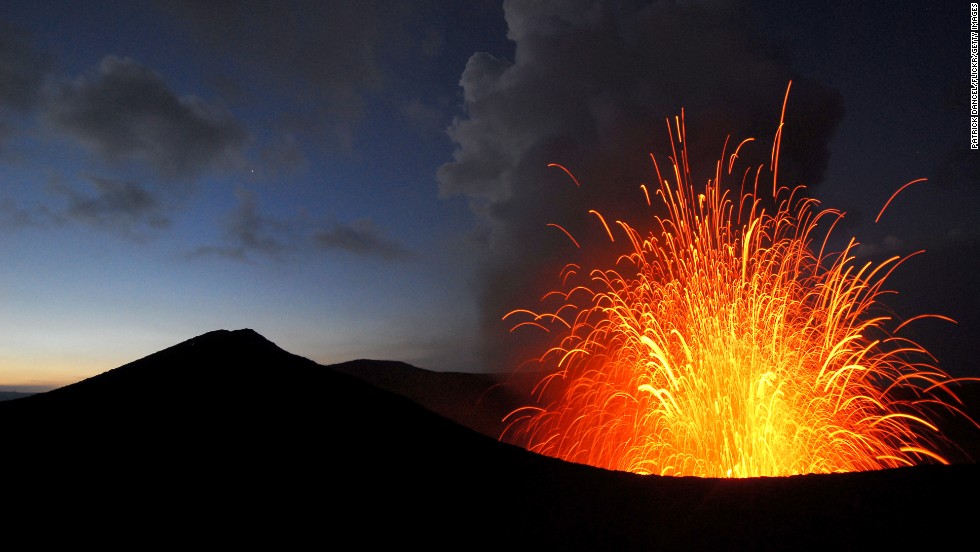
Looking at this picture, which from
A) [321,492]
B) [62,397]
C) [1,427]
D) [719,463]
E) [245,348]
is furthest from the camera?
[719,463]

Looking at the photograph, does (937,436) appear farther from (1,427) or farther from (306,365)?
(1,427)

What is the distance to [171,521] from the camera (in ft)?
23.0

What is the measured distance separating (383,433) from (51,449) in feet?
16.8

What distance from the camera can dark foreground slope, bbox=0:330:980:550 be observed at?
7.03 meters

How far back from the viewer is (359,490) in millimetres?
8156

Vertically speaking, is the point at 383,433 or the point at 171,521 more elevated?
the point at 383,433

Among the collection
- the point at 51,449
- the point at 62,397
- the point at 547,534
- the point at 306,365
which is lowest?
the point at 547,534

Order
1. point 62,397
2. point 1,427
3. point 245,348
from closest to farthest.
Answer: point 1,427 < point 62,397 < point 245,348

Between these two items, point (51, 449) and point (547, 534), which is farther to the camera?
point (51, 449)

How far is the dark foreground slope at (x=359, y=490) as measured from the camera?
7.03m

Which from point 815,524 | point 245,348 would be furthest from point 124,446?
point 815,524

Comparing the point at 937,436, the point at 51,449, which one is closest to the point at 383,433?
the point at 51,449

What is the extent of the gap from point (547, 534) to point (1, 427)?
31.3 ft

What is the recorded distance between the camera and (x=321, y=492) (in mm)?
7957
